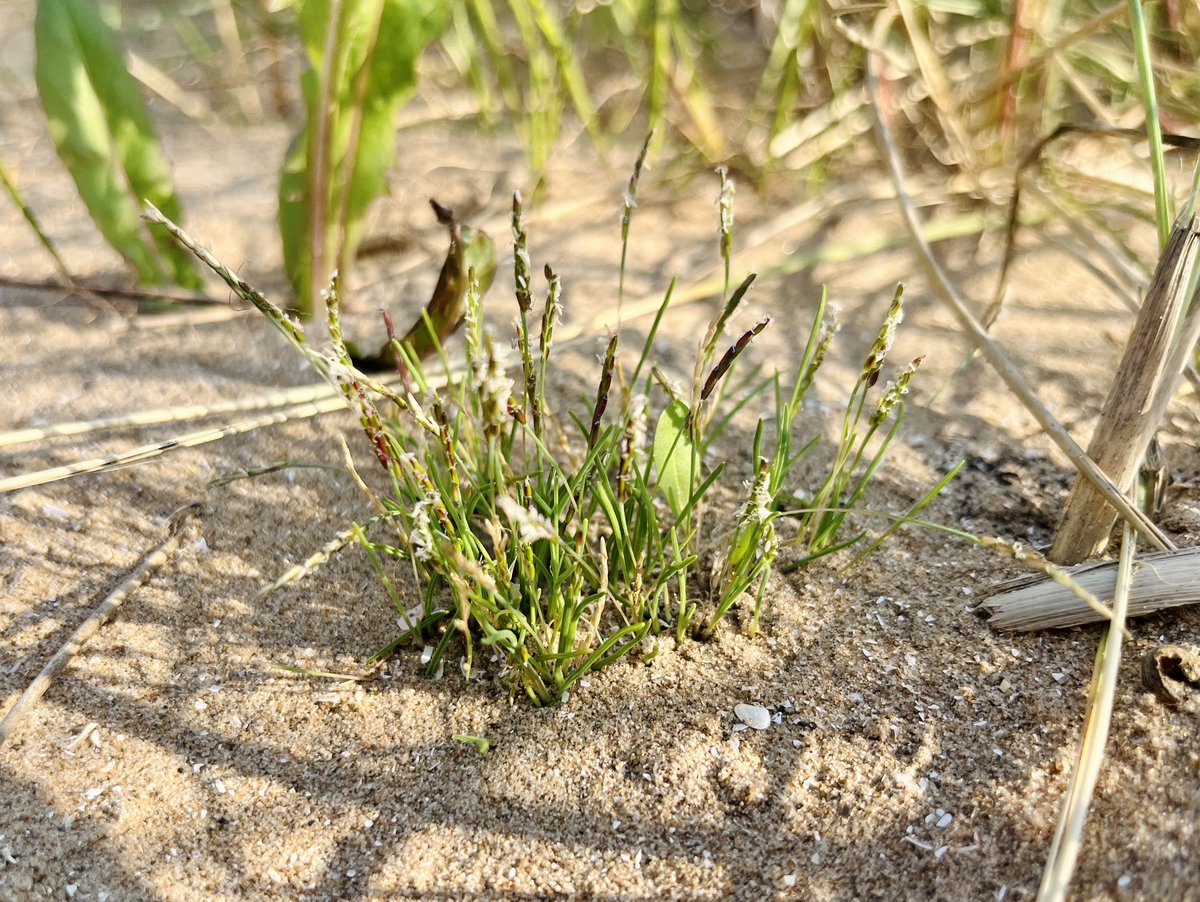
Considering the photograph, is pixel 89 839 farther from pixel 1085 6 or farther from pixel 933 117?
pixel 1085 6

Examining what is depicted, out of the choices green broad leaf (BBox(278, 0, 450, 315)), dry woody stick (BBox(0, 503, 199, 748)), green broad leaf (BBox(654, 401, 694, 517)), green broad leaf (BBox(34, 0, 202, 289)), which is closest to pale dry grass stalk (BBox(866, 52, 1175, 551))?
green broad leaf (BBox(654, 401, 694, 517))

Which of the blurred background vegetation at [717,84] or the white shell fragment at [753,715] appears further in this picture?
the blurred background vegetation at [717,84]

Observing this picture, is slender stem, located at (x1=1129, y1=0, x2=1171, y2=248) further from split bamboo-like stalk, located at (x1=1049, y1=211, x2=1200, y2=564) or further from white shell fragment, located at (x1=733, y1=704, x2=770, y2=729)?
white shell fragment, located at (x1=733, y1=704, x2=770, y2=729)

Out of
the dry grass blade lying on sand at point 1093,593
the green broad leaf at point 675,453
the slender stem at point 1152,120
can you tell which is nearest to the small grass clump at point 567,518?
the green broad leaf at point 675,453

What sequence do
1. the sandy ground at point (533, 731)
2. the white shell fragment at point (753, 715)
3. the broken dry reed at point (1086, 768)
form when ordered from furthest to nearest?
the white shell fragment at point (753, 715)
the sandy ground at point (533, 731)
the broken dry reed at point (1086, 768)

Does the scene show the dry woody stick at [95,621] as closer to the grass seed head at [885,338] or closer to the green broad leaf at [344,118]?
the green broad leaf at [344,118]
